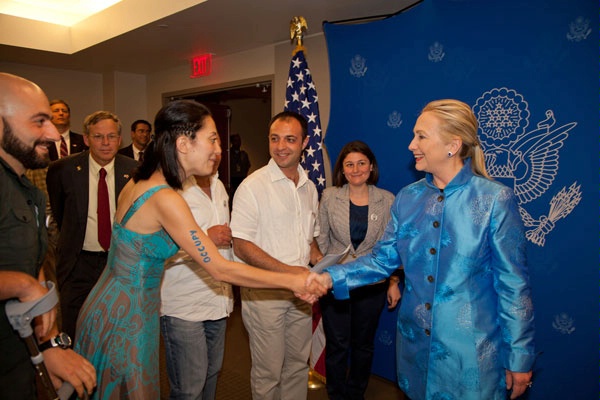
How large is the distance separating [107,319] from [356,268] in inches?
44.3

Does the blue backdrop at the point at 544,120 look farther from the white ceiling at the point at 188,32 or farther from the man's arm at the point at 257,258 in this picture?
the man's arm at the point at 257,258

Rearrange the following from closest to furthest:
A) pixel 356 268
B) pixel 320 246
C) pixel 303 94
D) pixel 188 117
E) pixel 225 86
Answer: pixel 188 117 < pixel 356 268 < pixel 320 246 < pixel 303 94 < pixel 225 86

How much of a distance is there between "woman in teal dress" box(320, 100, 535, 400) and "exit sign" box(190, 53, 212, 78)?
449 centimetres

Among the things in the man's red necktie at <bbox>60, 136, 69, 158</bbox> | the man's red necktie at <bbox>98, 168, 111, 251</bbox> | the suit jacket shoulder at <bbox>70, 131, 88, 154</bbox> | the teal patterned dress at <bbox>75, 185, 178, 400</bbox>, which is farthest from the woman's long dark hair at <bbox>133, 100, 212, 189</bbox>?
the suit jacket shoulder at <bbox>70, 131, 88, 154</bbox>

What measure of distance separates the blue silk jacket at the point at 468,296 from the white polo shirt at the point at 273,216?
0.88 metres

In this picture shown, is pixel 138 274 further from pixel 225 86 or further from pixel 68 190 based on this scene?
pixel 225 86

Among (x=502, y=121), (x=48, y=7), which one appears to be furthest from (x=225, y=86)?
(x=502, y=121)

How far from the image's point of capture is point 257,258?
7.50 feet

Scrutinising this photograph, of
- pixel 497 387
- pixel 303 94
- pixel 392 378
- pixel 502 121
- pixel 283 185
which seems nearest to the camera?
pixel 497 387

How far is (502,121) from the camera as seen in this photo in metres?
2.82

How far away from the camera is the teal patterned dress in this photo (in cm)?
164

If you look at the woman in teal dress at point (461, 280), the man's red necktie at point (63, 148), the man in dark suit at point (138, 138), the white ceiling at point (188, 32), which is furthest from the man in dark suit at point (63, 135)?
the woman in teal dress at point (461, 280)

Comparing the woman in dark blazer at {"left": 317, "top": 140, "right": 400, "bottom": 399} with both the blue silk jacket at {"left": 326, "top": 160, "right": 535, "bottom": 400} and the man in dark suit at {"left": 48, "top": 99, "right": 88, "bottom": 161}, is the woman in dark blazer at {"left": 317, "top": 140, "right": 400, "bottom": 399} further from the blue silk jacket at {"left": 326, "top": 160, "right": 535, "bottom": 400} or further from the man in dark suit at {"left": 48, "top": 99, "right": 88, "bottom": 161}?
the man in dark suit at {"left": 48, "top": 99, "right": 88, "bottom": 161}

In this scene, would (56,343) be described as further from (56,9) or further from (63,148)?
(56,9)
